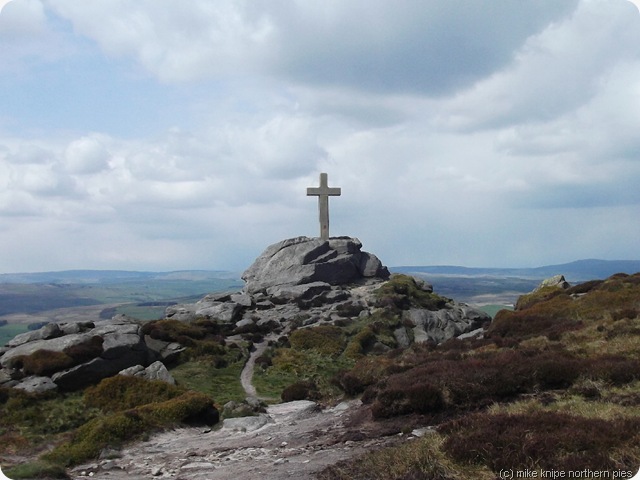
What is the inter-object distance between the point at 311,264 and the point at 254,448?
1684 inches

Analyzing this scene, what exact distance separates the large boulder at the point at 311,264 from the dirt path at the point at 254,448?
37.9 m

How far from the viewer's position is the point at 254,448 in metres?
15.5

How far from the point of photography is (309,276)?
56875mm

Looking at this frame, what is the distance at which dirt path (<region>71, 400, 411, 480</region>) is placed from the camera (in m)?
13.1

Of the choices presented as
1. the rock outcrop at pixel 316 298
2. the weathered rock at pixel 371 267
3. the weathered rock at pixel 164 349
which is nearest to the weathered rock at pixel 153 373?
the weathered rock at pixel 164 349

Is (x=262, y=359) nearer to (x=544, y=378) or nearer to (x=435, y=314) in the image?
(x=435, y=314)

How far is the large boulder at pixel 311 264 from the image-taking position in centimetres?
5778

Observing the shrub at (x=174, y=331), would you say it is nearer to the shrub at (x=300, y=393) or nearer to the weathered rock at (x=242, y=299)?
the weathered rock at (x=242, y=299)

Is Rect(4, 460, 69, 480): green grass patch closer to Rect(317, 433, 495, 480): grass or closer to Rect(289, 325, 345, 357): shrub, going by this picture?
Rect(317, 433, 495, 480): grass

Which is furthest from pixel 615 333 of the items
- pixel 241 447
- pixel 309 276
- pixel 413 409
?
pixel 309 276

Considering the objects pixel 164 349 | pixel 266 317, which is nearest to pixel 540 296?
pixel 266 317

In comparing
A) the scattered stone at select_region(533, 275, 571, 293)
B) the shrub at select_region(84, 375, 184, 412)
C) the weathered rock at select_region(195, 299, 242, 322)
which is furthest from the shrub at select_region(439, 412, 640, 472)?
the scattered stone at select_region(533, 275, 571, 293)

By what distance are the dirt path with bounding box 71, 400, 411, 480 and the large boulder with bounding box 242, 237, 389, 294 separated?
124ft

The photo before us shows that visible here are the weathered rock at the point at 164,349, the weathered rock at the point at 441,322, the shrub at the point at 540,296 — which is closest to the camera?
the weathered rock at the point at 164,349
